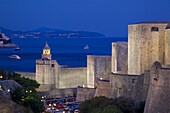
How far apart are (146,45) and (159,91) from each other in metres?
6.99

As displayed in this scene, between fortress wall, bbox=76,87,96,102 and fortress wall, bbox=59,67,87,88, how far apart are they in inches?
214

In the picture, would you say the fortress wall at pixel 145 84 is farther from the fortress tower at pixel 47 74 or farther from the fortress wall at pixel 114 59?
the fortress tower at pixel 47 74

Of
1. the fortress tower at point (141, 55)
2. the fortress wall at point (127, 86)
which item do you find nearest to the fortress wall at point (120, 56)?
the fortress tower at point (141, 55)

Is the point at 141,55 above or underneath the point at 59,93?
above

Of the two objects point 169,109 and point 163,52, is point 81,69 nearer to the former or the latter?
point 163,52

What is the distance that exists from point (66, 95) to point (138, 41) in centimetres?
1224

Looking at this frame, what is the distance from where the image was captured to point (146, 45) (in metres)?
27.5

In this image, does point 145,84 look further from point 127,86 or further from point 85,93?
point 85,93

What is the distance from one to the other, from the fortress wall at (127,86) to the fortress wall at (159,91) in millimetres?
4096

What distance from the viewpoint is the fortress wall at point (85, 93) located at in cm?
3306

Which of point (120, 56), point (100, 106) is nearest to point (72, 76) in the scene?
point (120, 56)

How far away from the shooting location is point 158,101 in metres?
21.0

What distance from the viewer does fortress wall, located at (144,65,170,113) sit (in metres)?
20.7

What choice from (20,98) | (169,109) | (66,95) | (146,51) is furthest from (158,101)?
(66,95)
